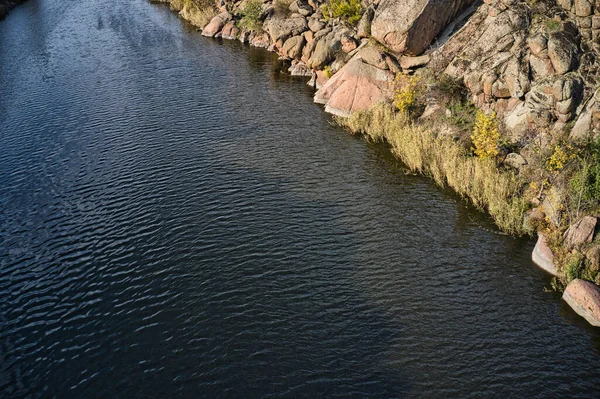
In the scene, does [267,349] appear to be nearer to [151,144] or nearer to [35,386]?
[35,386]

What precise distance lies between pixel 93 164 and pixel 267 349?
825 inches

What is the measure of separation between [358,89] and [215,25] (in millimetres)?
30489

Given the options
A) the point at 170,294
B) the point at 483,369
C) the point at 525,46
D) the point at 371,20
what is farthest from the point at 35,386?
the point at 371,20

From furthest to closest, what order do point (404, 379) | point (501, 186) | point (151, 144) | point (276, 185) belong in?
point (151, 144) < point (276, 185) < point (501, 186) < point (404, 379)

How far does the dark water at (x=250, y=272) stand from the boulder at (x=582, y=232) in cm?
234

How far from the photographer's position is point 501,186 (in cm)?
2917

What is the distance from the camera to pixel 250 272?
26.0 meters

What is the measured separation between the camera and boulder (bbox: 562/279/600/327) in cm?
2227

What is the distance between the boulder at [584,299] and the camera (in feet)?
73.1

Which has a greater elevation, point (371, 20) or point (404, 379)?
point (371, 20)

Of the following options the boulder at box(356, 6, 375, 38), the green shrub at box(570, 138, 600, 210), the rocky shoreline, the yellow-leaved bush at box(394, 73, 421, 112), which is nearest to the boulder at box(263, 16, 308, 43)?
the rocky shoreline

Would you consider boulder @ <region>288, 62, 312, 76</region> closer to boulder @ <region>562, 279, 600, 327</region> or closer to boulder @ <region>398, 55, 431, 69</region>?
boulder @ <region>398, 55, 431, 69</region>

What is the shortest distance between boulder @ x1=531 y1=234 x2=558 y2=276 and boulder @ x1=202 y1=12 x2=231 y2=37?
5000cm

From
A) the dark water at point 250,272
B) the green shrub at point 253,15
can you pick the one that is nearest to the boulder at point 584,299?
the dark water at point 250,272
